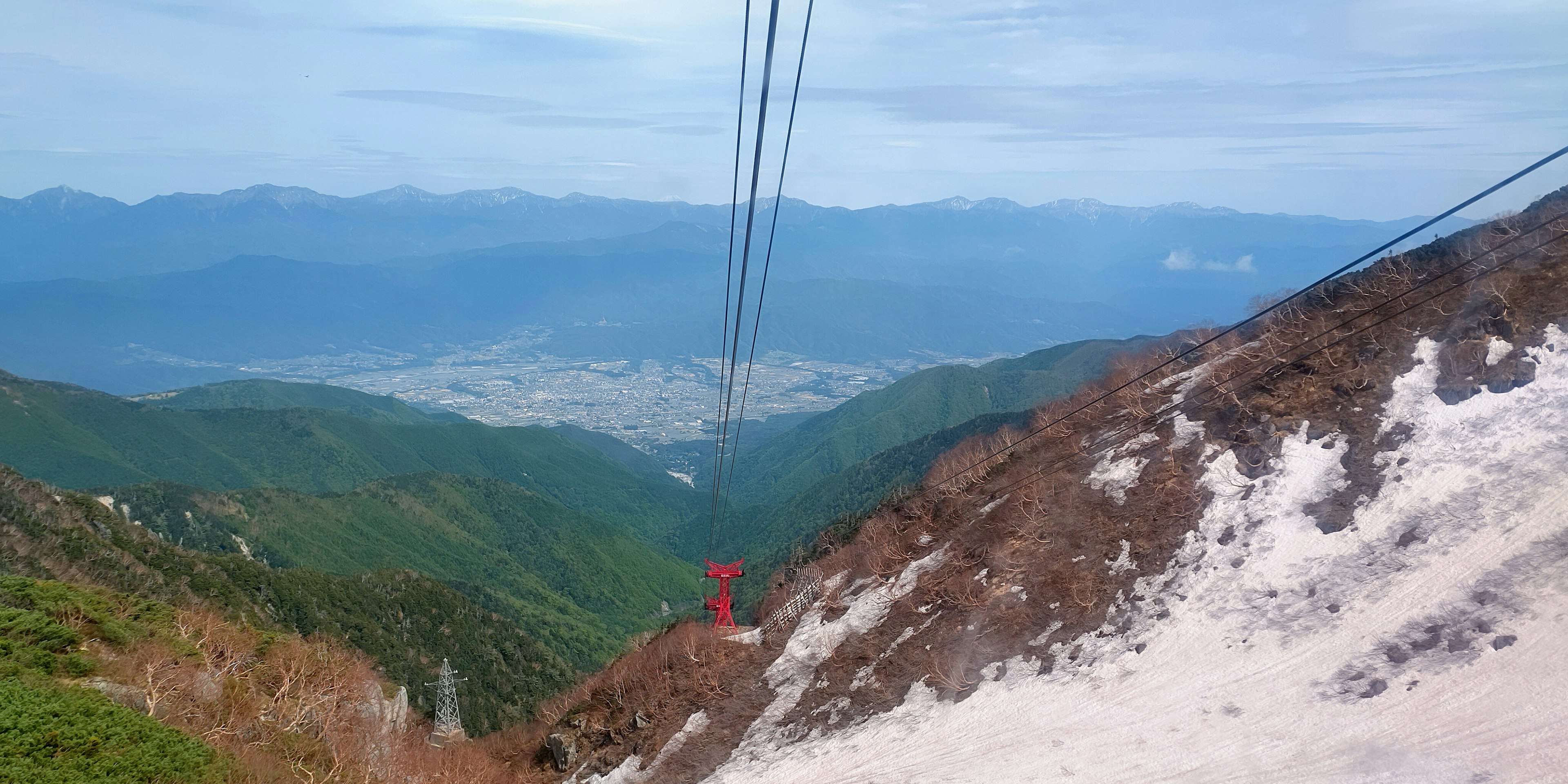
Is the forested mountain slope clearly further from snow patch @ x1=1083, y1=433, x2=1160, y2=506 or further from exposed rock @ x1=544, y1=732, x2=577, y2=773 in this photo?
exposed rock @ x1=544, y1=732, x2=577, y2=773

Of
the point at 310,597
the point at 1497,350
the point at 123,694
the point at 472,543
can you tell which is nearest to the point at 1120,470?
the point at 1497,350

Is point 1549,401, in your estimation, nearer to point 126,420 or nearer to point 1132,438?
point 1132,438

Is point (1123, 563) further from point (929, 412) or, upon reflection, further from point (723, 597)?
point (929, 412)

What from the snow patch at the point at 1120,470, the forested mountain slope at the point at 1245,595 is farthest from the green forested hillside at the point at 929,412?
the snow patch at the point at 1120,470

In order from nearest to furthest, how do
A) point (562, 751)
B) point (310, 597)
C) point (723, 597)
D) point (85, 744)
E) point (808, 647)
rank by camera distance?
point (85, 744)
point (808, 647)
point (562, 751)
point (723, 597)
point (310, 597)

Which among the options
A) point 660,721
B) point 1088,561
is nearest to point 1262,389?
point 1088,561

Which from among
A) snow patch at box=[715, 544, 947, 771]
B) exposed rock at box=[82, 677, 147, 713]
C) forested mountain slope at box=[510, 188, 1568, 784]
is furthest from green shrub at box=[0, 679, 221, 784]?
snow patch at box=[715, 544, 947, 771]

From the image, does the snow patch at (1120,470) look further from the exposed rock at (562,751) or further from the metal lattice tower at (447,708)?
the metal lattice tower at (447,708)
